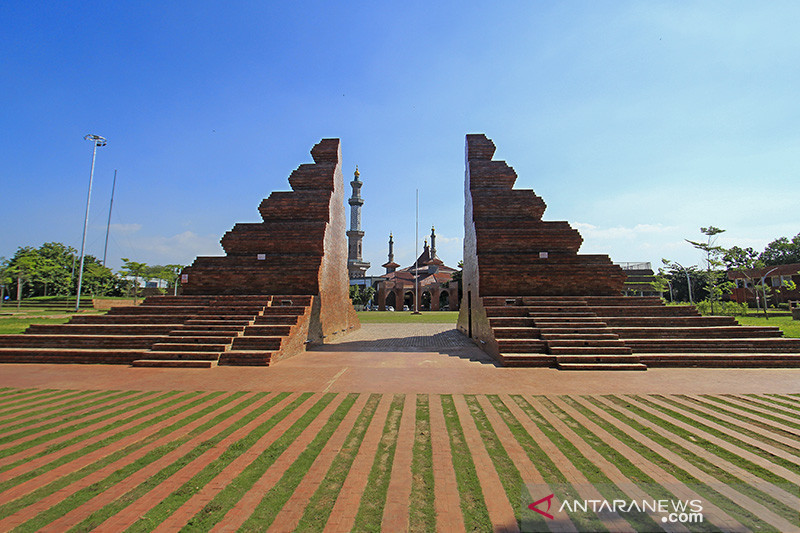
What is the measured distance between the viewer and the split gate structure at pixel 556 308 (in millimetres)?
8312

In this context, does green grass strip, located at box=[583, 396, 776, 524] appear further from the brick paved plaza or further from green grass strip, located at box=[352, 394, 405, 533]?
green grass strip, located at box=[352, 394, 405, 533]

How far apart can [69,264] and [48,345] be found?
50766 millimetres

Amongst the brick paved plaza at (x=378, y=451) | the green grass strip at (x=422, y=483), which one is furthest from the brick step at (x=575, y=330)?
the green grass strip at (x=422, y=483)

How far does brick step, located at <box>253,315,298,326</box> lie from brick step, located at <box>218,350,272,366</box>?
1760 mm

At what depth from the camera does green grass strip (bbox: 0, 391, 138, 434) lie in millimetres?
4312

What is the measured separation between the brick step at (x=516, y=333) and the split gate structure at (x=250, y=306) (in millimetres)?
5703

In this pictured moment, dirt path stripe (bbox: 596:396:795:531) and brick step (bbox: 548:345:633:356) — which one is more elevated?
brick step (bbox: 548:345:633:356)

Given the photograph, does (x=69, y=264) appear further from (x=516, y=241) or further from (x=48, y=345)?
(x=516, y=241)

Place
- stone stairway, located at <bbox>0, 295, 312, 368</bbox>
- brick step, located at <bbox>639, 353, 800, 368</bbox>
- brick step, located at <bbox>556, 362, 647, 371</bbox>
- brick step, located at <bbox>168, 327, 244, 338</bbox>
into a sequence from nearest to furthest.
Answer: brick step, located at <bbox>556, 362, 647, 371</bbox> < brick step, located at <bbox>639, 353, 800, 368</bbox> < stone stairway, located at <bbox>0, 295, 312, 368</bbox> < brick step, located at <bbox>168, 327, 244, 338</bbox>

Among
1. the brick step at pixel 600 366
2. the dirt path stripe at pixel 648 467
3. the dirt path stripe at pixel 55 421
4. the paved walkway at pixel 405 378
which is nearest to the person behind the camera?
the dirt path stripe at pixel 648 467

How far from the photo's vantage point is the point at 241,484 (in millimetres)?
2883

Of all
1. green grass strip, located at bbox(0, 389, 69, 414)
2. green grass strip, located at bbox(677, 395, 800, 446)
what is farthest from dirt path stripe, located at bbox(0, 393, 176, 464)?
green grass strip, located at bbox(677, 395, 800, 446)

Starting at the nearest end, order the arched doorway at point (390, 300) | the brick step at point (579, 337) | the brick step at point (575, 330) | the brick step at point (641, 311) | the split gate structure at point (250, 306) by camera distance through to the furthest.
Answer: the split gate structure at point (250, 306) → the brick step at point (579, 337) → the brick step at point (575, 330) → the brick step at point (641, 311) → the arched doorway at point (390, 300)

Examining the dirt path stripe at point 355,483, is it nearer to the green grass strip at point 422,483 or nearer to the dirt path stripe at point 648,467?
the green grass strip at point 422,483
